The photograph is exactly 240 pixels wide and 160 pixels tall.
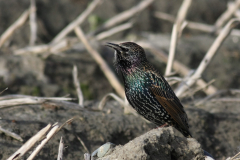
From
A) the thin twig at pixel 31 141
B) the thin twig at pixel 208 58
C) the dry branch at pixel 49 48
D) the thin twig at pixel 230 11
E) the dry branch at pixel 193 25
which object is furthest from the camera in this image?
the dry branch at pixel 193 25

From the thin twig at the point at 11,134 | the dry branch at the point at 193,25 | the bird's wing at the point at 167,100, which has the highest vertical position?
the dry branch at the point at 193,25

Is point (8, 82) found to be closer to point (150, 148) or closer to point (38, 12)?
point (38, 12)

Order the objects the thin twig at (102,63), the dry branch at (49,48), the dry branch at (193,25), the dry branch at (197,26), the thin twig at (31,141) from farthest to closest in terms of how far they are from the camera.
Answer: the dry branch at (193,25) → the dry branch at (197,26) → the dry branch at (49,48) → the thin twig at (102,63) → the thin twig at (31,141)

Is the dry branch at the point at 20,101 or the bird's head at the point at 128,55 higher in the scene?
the bird's head at the point at 128,55

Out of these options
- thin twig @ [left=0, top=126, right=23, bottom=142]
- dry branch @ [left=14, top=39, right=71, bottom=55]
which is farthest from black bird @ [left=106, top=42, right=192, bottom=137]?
dry branch @ [left=14, top=39, right=71, bottom=55]

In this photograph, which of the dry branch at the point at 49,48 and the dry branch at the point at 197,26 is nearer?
the dry branch at the point at 49,48

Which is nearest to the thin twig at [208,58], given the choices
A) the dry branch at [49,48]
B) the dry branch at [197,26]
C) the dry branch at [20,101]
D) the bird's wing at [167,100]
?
the bird's wing at [167,100]

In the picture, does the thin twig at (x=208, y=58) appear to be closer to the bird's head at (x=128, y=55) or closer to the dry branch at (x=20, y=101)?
the bird's head at (x=128, y=55)

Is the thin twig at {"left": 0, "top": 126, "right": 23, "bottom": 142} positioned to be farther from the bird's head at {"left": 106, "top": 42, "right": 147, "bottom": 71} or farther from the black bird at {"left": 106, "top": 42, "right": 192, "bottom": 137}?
the bird's head at {"left": 106, "top": 42, "right": 147, "bottom": 71}
